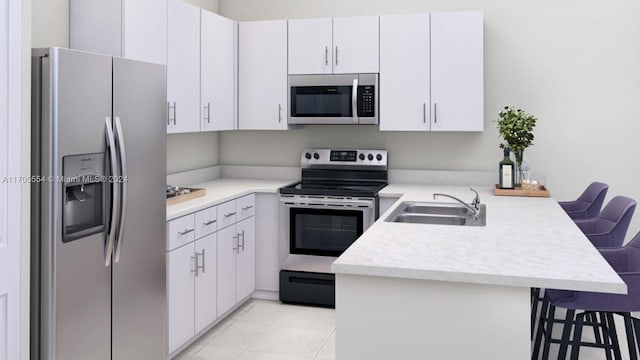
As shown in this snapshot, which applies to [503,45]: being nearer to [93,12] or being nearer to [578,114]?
[578,114]

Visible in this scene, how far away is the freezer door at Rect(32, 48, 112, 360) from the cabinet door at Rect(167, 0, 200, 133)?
1.09 metres

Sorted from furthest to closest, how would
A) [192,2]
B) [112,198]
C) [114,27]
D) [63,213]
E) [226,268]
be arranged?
[192,2] → [226,268] → [114,27] → [112,198] → [63,213]

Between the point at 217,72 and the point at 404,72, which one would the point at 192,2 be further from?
the point at 404,72

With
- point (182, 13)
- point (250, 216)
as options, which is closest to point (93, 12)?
point (182, 13)

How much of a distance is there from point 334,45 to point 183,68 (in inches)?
47.5

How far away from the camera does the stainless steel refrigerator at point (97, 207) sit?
93.4 inches

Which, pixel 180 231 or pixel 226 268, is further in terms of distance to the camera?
pixel 226 268

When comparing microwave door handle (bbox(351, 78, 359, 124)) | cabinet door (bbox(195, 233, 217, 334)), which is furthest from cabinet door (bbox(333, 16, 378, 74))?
cabinet door (bbox(195, 233, 217, 334))

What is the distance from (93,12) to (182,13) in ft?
2.30

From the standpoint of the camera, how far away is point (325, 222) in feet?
14.1

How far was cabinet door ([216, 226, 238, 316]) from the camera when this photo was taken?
3.84 metres

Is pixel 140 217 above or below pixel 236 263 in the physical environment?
above

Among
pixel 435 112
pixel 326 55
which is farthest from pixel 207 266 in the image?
pixel 435 112

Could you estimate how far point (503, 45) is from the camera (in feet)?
14.7
